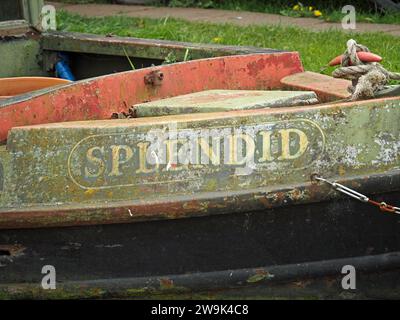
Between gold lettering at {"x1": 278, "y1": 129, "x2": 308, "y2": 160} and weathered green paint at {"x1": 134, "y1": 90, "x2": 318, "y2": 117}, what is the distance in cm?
30

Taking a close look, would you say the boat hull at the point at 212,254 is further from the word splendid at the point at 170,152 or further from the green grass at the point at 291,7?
the green grass at the point at 291,7

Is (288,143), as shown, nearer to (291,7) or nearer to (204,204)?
(204,204)

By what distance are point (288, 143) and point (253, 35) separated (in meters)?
4.83

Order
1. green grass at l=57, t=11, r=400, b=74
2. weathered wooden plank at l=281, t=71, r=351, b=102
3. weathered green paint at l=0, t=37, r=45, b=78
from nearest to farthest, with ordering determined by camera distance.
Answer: weathered wooden plank at l=281, t=71, r=351, b=102 < weathered green paint at l=0, t=37, r=45, b=78 < green grass at l=57, t=11, r=400, b=74

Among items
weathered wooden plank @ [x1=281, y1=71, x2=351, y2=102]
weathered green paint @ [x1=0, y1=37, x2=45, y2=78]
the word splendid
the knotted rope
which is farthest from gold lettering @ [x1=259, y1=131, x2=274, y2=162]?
weathered green paint @ [x1=0, y1=37, x2=45, y2=78]

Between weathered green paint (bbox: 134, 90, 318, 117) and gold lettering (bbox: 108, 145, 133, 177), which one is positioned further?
weathered green paint (bbox: 134, 90, 318, 117)

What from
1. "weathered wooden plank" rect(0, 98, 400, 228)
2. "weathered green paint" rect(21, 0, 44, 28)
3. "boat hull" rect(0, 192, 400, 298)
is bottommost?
"boat hull" rect(0, 192, 400, 298)

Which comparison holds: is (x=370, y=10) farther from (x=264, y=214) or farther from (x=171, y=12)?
(x=264, y=214)

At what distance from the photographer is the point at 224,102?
4.12 m

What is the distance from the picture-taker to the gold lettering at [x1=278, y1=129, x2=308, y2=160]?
375 centimetres

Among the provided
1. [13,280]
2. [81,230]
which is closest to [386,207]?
[81,230]

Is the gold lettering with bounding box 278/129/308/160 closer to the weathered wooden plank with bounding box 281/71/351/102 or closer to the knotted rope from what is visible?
the knotted rope

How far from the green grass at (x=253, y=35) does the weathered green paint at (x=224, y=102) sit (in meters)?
2.89

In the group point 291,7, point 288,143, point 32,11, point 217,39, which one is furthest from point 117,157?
point 291,7
